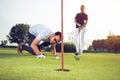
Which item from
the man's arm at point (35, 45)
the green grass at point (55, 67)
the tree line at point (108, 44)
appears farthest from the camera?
the tree line at point (108, 44)

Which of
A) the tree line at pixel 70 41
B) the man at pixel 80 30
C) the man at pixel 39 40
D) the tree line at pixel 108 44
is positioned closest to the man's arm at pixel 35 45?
the man at pixel 39 40

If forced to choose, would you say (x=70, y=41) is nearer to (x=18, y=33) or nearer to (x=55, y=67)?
(x=55, y=67)

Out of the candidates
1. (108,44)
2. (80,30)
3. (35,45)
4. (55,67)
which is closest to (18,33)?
(35,45)

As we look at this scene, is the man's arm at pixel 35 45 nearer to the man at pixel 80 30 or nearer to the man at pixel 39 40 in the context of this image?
the man at pixel 39 40

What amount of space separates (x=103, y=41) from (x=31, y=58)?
1112mm

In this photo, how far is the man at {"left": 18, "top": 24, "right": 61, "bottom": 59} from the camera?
3734 millimetres

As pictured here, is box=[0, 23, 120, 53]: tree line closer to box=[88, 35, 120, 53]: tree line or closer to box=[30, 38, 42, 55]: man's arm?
box=[88, 35, 120, 53]: tree line

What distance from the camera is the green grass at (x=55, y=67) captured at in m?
3.09

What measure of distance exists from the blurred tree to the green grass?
17 cm

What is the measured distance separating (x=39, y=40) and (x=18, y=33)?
333 millimetres

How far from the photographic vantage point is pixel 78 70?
3473 mm

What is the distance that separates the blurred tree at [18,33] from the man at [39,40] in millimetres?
61

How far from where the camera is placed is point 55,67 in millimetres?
3596

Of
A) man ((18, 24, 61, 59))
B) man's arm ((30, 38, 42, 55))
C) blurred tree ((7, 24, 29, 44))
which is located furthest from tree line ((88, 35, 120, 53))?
blurred tree ((7, 24, 29, 44))
